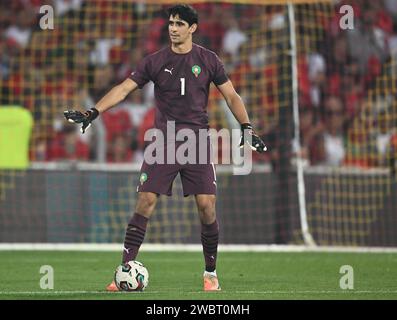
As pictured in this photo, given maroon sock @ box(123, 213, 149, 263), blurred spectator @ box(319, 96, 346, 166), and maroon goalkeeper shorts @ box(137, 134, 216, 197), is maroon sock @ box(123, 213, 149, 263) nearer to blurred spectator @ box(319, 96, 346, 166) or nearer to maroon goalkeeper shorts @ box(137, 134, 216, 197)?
maroon goalkeeper shorts @ box(137, 134, 216, 197)

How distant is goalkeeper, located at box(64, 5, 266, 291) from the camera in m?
10.1

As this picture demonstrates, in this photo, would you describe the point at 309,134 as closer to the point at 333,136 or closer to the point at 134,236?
the point at 333,136

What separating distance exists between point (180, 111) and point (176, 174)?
0.54m

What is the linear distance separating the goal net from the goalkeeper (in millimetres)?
6386

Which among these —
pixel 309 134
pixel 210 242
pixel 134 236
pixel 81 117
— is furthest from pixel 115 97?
pixel 309 134

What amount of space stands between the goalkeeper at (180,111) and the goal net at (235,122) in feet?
21.0

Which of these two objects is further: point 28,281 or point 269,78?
point 269,78

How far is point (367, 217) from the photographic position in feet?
55.3

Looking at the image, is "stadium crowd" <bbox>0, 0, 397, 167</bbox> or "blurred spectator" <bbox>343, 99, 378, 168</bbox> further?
"stadium crowd" <bbox>0, 0, 397, 167</bbox>

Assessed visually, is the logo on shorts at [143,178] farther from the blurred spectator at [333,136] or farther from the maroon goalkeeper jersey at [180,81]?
the blurred spectator at [333,136]

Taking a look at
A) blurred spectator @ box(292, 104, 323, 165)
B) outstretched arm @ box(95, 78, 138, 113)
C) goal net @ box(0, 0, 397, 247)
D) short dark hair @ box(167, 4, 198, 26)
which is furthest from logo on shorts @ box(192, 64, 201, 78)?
blurred spectator @ box(292, 104, 323, 165)
